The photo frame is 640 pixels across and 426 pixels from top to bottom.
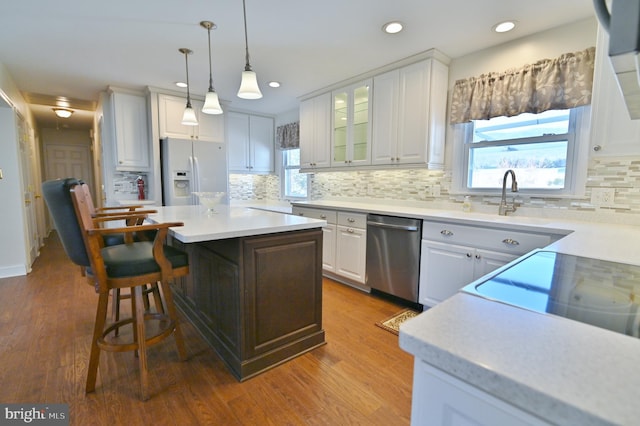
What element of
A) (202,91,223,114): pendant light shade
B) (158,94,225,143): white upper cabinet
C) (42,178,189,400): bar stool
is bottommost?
(42,178,189,400): bar stool

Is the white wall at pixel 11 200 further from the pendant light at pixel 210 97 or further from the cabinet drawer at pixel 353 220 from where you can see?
the cabinet drawer at pixel 353 220

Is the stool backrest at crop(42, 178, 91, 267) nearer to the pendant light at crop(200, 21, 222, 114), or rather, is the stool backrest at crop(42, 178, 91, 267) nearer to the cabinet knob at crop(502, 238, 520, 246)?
the pendant light at crop(200, 21, 222, 114)

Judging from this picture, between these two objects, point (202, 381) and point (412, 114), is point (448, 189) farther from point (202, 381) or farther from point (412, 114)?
point (202, 381)

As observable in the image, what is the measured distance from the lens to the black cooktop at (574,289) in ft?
2.16

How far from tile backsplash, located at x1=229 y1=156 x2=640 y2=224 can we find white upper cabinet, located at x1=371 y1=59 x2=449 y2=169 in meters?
0.32

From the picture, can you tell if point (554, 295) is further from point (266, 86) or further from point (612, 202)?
point (266, 86)

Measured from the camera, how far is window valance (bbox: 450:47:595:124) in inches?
86.5

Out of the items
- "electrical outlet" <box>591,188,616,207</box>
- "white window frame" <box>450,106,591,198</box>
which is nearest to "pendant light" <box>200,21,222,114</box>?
"white window frame" <box>450,106,591,198</box>

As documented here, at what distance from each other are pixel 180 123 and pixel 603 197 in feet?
15.1

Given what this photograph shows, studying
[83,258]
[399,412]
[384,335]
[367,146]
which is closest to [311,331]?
[384,335]

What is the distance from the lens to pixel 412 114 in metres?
2.98

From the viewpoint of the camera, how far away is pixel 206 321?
7.25 feet

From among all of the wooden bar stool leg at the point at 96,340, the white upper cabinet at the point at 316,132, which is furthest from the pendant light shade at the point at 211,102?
the white upper cabinet at the point at 316,132
